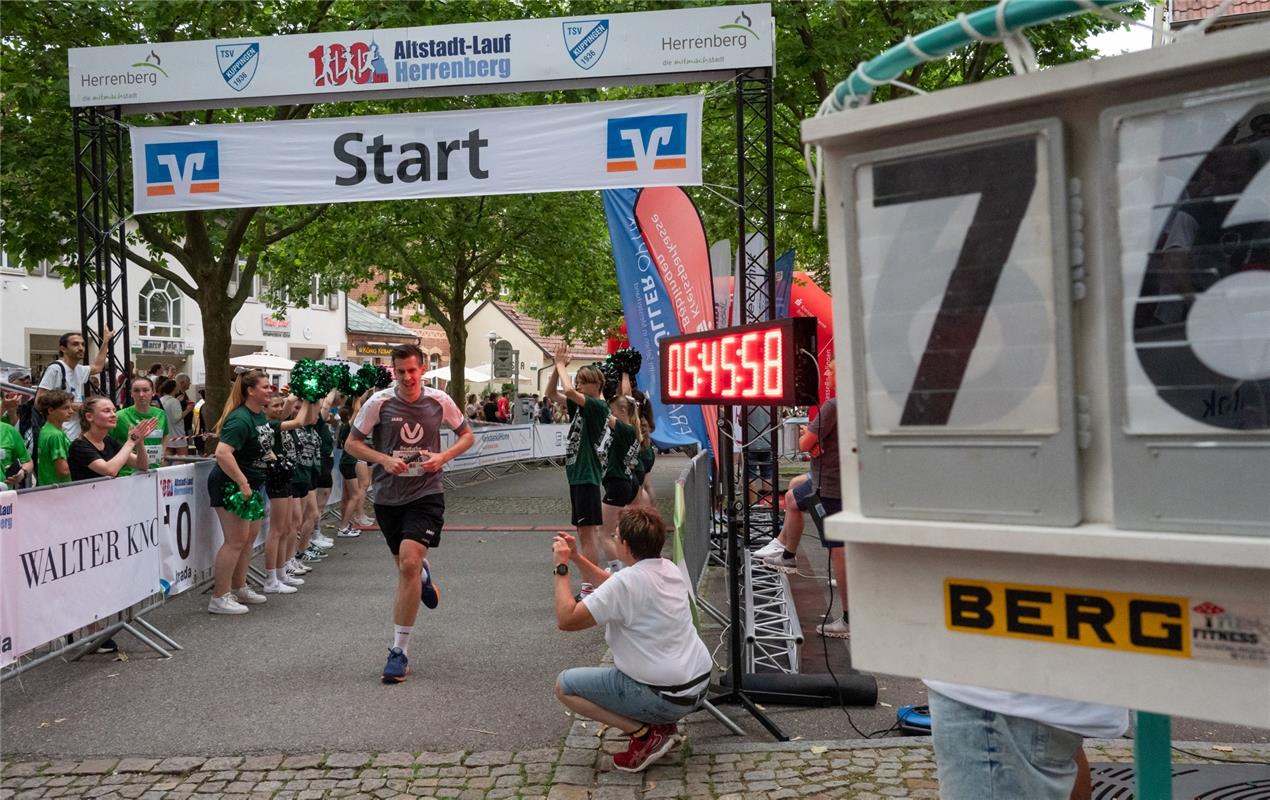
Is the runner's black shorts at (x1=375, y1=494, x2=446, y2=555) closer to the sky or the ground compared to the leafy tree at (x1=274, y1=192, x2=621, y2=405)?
closer to the ground

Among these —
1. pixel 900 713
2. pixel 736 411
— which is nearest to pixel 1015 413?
pixel 900 713

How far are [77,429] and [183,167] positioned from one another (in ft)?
8.69

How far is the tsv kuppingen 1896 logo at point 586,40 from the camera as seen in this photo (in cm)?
866

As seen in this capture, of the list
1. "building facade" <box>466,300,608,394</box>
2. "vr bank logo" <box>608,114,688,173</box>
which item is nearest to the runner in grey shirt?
"vr bank logo" <box>608,114,688,173</box>

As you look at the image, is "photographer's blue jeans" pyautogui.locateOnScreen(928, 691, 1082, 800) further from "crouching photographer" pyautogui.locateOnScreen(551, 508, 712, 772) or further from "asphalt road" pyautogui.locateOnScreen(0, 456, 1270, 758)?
"asphalt road" pyautogui.locateOnScreen(0, 456, 1270, 758)

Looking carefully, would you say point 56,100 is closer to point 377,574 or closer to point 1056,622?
point 377,574

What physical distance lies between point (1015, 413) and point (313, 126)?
8.54 m

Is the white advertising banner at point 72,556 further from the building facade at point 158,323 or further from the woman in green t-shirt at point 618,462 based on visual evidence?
the building facade at point 158,323

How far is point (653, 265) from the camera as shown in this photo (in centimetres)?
899

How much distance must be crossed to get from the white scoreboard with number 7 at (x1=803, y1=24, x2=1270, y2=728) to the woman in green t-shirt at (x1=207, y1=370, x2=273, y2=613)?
7232mm

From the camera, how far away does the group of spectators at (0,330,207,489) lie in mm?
7395

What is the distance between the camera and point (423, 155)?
9078 millimetres

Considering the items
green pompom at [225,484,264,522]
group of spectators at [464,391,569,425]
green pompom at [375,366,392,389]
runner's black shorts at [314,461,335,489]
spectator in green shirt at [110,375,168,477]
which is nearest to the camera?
green pompom at [225,484,264,522]

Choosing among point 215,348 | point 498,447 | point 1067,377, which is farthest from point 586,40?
point 498,447
